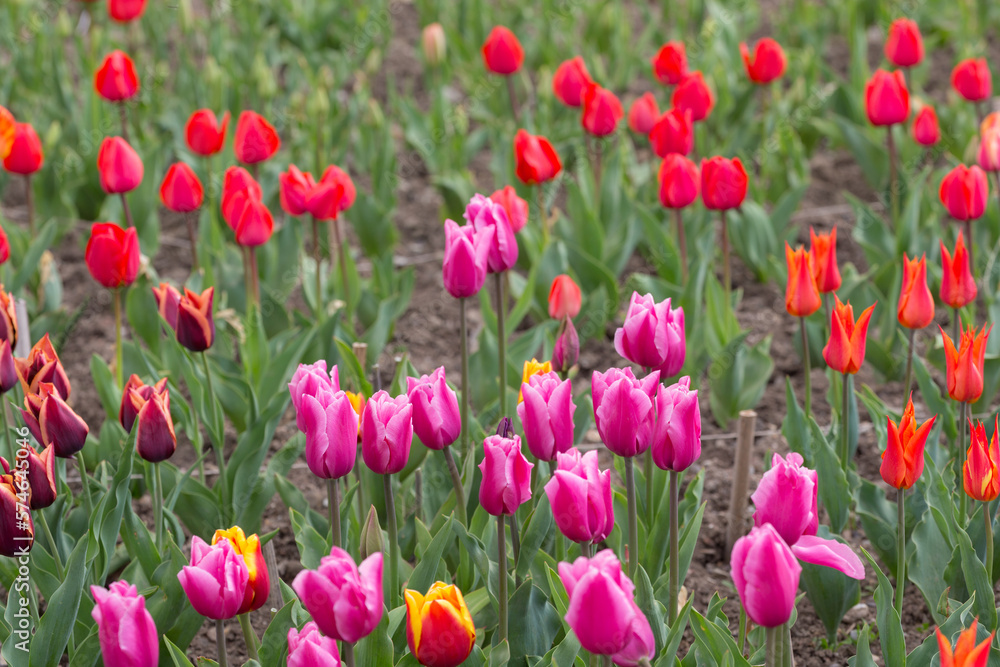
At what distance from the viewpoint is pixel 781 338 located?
11.0ft

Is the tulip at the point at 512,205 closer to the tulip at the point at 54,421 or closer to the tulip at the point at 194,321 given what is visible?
the tulip at the point at 194,321

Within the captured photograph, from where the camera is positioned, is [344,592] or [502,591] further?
[502,591]

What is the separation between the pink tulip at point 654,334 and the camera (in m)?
1.74

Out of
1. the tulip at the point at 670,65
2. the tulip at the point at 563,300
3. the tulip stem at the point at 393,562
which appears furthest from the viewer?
the tulip at the point at 670,65

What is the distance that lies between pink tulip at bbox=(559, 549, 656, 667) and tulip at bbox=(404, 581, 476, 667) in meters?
0.19

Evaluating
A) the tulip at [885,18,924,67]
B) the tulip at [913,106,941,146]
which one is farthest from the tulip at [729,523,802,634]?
the tulip at [885,18,924,67]

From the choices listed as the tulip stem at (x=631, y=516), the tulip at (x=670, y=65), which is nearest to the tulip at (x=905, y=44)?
the tulip at (x=670, y=65)

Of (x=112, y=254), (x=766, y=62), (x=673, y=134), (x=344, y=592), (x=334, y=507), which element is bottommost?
(x=334, y=507)

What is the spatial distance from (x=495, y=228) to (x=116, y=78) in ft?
6.41

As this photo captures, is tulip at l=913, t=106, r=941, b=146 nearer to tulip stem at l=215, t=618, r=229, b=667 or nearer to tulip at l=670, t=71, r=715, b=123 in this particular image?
tulip at l=670, t=71, r=715, b=123

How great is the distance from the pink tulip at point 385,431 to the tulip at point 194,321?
2.23 feet

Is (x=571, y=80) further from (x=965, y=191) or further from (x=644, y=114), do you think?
(x=965, y=191)

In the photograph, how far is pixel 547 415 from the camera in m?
1.58

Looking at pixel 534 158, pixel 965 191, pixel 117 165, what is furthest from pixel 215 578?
pixel 965 191
